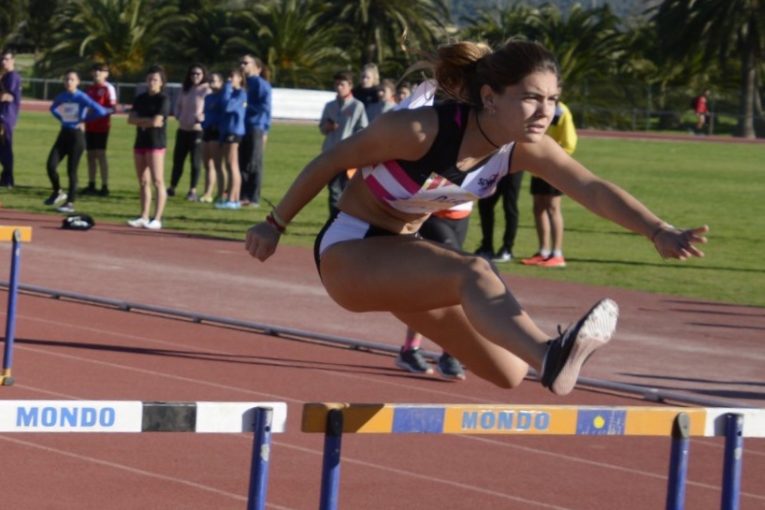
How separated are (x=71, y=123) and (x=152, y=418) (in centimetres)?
1467

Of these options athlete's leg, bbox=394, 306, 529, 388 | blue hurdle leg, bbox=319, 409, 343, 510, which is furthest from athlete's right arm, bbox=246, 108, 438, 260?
blue hurdle leg, bbox=319, 409, 343, 510

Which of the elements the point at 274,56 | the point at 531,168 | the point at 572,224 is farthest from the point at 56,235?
the point at 274,56

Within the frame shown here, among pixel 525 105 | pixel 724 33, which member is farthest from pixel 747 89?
pixel 525 105

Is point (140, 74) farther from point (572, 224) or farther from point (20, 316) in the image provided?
point (20, 316)

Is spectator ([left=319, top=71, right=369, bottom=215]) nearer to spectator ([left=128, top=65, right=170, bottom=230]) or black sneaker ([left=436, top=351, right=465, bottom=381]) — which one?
spectator ([left=128, top=65, right=170, bottom=230])

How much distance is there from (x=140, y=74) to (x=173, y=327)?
2056 inches

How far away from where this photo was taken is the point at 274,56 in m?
60.1

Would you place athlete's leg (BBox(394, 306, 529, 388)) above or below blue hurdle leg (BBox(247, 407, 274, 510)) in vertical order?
above

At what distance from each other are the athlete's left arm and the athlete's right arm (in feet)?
1.30

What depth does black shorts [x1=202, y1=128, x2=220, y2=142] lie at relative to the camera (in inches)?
721

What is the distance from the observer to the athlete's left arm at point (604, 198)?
15.1ft

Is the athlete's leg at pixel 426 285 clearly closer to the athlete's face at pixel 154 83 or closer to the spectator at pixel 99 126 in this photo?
the athlete's face at pixel 154 83

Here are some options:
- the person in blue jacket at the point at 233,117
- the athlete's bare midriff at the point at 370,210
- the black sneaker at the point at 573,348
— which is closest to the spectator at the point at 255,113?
the person in blue jacket at the point at 233,117

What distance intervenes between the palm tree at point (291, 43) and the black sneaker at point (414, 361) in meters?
50.8
